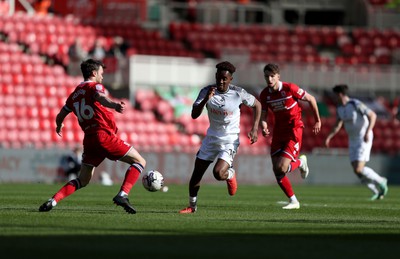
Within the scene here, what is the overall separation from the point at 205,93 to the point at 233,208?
296cm

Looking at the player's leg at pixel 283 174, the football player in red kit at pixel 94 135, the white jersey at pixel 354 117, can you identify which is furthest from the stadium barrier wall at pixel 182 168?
the football player in red kit at pixel 94 135

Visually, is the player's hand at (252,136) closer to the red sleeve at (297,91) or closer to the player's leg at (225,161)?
the player's leg at (225,161)

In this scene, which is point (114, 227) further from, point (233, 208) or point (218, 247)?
point (233, 208)

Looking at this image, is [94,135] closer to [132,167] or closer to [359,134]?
[132,167]

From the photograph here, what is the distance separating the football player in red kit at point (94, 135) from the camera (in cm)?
1423

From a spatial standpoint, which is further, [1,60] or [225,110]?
[1,60]

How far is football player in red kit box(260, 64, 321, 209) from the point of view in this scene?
16.9m

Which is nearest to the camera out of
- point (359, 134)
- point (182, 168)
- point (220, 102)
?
point (220, 102)

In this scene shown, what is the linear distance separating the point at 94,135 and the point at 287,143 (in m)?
3.93

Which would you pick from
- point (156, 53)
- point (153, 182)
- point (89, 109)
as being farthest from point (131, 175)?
point (156, 53)

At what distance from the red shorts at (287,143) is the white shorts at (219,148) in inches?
83.1

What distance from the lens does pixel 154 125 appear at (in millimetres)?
36656

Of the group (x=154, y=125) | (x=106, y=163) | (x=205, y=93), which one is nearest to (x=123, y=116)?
(x=154, y=125)

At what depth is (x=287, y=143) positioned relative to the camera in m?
17.1
